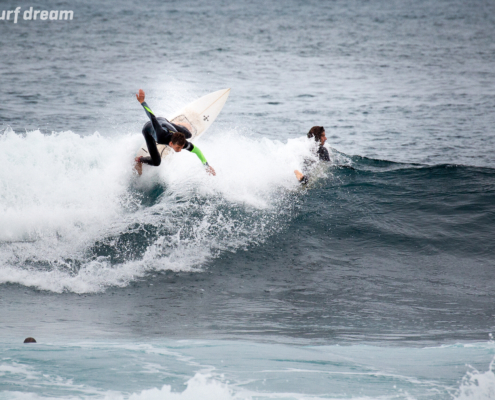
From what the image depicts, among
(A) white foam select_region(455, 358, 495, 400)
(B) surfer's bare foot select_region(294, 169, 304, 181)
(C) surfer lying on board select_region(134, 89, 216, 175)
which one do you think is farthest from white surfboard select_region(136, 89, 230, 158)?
(A) white foam select_region(455, 358, 495, 400)

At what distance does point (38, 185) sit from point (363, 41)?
34.3 m

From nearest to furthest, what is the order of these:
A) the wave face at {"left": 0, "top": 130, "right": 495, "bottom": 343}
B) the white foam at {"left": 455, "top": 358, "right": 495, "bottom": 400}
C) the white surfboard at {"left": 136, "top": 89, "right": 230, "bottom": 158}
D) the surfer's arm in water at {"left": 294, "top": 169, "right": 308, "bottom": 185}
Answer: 1. the white foam at {"left": 455, "top": 358, "right": 495, "bottom": 400}
2. the wave face at {"left": 0, "top": 130, "right": 495, "bottom": 343}
3. the surfer's arm in water at {"left": 294, "top": 169, "right": 308, "bottom": 185}
4. the white surfboard at {"left": 136, "top": 89, "right": 230, "bottom": 158}

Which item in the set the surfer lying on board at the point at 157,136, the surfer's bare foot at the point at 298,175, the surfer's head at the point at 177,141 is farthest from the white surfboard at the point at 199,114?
the surfer's head at the point at 177,141

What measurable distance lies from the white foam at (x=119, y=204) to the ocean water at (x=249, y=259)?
36 mm

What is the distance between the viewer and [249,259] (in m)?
7.53

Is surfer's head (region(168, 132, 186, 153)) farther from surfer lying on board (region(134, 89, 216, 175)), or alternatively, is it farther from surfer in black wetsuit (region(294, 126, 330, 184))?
surfer in black wetsuit (region(294, 126, 330, 184))

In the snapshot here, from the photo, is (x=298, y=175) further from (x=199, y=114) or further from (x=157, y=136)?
(x=199, y=114)

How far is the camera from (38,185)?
9000mm

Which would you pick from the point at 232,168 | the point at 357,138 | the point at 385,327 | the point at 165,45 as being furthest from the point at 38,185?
the point at 165,45

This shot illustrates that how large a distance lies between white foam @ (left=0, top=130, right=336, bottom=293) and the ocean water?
0.12ft

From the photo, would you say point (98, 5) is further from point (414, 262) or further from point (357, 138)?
point (414, 262)

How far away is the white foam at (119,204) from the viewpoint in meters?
7.11

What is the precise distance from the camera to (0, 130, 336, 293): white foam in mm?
7109

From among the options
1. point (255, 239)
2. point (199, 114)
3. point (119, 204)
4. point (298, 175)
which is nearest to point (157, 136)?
point (119, 204)
